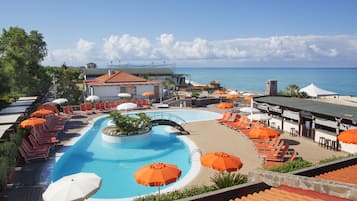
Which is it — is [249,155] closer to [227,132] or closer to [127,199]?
[227,132]

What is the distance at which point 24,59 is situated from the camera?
1167 inches

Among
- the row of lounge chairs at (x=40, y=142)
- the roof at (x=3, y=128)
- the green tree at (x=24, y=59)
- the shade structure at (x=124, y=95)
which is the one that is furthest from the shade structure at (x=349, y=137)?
the green tree at (x=24, y=59)

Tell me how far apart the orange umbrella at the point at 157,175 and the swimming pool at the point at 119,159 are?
249cm

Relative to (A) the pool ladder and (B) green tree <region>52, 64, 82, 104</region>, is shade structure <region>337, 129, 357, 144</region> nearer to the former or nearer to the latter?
(A) the pool ladder

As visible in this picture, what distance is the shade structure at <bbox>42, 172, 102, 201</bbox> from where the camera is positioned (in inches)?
276

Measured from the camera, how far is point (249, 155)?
46.4ft

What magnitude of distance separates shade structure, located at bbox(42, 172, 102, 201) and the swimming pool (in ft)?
10.7

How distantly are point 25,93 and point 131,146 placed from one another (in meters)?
20.0

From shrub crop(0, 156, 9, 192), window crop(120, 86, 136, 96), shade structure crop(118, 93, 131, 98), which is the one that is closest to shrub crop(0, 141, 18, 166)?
shrub crop(0, 156, 9, 192)

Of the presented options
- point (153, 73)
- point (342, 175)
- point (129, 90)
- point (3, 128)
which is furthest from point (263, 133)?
point (153, 73)

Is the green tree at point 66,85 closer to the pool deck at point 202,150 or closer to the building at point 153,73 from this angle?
the pool deck at point 202,150

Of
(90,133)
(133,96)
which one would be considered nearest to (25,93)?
(133,96)

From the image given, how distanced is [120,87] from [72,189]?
1010 inches

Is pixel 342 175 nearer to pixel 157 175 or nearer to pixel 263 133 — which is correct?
pixel 157 175
